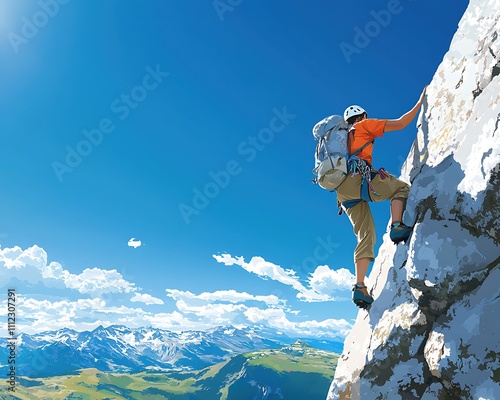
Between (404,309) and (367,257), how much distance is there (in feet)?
4.79

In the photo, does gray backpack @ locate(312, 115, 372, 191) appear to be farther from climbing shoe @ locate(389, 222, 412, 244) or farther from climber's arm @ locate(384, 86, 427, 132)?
climbing shoe @ locate(389, 222, 412, 244)

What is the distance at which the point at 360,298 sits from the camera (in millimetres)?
9500

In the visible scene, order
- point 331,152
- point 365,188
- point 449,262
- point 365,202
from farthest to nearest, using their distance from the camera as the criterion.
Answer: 1. point 365,202
2. point 331,152
3. point 365,188
4. point 449,262

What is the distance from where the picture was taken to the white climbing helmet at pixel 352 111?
9.76 meters

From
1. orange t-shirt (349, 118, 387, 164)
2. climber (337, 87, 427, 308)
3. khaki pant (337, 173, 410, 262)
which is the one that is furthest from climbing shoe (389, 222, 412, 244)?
orange t-shirt (349, 118, 387, 164)

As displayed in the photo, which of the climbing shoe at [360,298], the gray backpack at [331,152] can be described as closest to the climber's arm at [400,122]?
the gray backpack at [331,152]

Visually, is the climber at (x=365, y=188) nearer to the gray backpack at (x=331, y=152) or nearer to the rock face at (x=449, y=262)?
the gray backpack at (x=331, y=152)

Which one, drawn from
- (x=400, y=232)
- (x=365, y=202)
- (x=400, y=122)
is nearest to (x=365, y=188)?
(x=365, y=202)

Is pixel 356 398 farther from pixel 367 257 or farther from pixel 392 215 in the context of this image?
pixel 392 215

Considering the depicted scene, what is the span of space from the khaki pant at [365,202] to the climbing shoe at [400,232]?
63cm

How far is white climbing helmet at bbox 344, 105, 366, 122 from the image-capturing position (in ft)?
32.0

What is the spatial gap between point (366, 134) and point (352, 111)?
74 cm

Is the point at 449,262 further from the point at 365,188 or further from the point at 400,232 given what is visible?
the point at 365,188

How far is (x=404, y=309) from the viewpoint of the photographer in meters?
8.41
